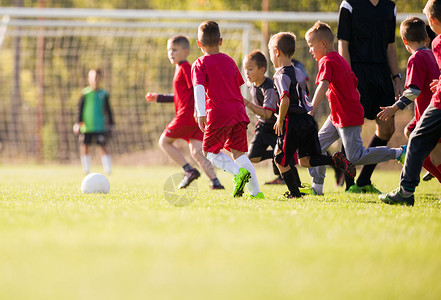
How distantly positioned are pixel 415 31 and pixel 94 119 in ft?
26.1

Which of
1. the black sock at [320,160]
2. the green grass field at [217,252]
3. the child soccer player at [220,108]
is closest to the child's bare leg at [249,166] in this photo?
the child soccer player at [220,108]

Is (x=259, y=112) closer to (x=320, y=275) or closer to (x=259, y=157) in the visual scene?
(x=259, y=157)

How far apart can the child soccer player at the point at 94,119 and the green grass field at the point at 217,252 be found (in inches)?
284

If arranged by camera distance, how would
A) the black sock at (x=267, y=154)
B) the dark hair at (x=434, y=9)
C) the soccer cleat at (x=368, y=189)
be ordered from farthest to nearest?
the black sock at (x=267, y=154) < the soccer cleat at (x=368, y=189) < the dark hair at (x=434, y=9)

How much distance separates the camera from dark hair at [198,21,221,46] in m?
5.89

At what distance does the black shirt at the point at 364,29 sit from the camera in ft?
21.8

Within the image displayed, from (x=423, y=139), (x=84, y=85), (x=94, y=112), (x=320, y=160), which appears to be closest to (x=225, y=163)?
(x=320, y=160)

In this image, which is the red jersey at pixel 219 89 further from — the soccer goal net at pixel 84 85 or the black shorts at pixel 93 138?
the soccer goal net at pixel 84 85

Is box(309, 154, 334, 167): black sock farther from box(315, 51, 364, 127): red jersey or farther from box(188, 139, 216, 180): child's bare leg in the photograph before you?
box(188, 139, 216, 180): child's bare leg

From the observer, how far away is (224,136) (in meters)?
5.92

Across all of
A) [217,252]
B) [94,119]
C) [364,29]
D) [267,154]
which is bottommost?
[94,119]

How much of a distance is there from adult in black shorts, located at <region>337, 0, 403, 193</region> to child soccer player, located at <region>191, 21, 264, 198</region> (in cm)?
145

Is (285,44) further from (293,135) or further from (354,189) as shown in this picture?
(354,189)

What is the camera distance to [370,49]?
6680 millimetres
